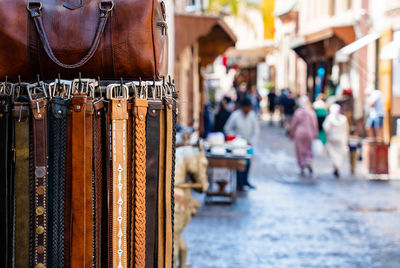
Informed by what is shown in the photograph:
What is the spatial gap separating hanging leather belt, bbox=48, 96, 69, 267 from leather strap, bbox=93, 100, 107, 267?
11 centimetres

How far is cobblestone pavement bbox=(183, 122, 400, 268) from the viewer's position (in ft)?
21.8

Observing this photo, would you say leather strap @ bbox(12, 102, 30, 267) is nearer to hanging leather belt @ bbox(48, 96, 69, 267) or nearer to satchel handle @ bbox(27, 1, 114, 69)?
hanging leather belt @ bbox(48, 96, 69, 267)

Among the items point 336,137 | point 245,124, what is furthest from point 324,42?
point 245,124

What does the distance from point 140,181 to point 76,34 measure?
0.59 m

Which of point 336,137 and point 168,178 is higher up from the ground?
point 168,178

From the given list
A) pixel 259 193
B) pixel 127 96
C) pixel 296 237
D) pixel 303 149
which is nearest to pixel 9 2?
pixel 127 96

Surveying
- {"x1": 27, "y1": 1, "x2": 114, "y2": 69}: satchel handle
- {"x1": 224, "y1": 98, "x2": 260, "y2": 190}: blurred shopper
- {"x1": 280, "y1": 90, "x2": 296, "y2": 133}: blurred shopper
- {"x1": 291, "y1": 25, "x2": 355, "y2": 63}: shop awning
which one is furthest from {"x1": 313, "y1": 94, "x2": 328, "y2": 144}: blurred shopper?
{"x1": 27, "y1": 1, "x2": 114, "y2": 69}: satchel handle

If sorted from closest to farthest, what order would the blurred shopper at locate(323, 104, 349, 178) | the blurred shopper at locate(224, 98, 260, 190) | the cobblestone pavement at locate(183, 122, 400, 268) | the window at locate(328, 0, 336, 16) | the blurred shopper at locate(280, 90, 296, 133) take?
the cobblestone pavement at locate(183, 122, 400, 268)
the blurred shopper at locate(224, 98, 260, 190)
the blurred shopper at locate(323, 104, 349, 178)
the blurred shopper at locate(280, 90, 296, 133)
the window at locate(328, 0, 336, 16)

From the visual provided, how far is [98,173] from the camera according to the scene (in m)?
2.22

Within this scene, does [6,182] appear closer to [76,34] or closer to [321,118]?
[76,34]

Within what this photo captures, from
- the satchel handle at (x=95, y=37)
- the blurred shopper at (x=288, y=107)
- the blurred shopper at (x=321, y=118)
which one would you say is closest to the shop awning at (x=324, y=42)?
the blurred shopper at (x=288, y=107)

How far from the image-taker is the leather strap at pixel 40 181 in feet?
6.91

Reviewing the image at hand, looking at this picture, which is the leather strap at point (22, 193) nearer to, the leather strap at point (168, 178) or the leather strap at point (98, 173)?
the leather strap at point (98, 173)

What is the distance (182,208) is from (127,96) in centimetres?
302
